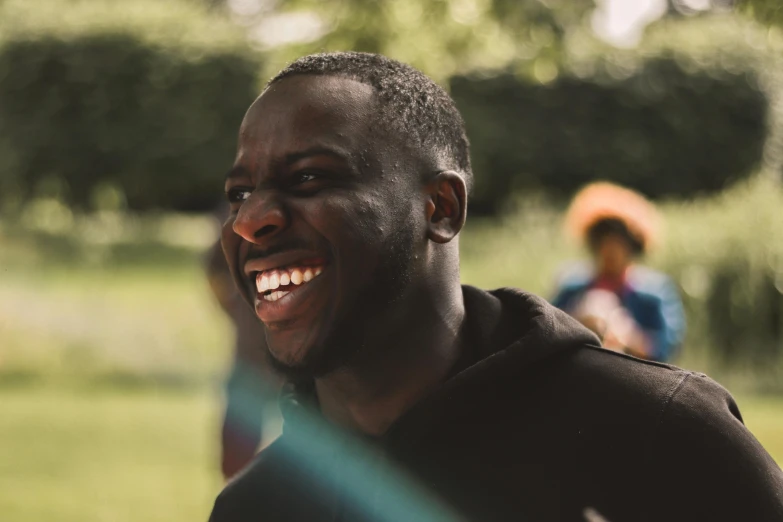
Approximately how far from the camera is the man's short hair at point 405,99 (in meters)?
2.12

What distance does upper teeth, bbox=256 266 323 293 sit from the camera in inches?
79.0

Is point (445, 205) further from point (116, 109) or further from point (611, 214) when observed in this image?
point (116, 109)

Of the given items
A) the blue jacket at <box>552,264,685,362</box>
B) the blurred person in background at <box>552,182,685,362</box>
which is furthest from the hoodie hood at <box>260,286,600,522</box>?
the blue jacket at <box>552,264,685,362</box>

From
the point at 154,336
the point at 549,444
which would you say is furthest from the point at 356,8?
the point at 154,336

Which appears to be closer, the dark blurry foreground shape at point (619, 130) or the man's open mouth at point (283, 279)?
the man's open mouth at point (283, 279)

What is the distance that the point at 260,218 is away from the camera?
2000mm

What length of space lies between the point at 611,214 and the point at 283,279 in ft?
15.3

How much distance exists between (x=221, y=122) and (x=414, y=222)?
1859 cm

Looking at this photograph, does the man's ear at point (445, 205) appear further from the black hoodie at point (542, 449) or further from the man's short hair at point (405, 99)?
the black hoodie at point (542, 449)

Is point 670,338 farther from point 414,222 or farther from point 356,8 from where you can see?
point 414,222

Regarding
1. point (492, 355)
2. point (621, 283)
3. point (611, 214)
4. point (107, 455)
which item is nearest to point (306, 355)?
point (492, 355)

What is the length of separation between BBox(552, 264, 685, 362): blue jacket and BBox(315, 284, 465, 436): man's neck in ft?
12.3

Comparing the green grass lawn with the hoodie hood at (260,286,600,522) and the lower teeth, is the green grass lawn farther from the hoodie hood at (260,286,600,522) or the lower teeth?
the lower teeth

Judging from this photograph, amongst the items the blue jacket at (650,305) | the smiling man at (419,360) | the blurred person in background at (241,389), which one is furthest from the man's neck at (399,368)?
the blue jacket at (650,305)
